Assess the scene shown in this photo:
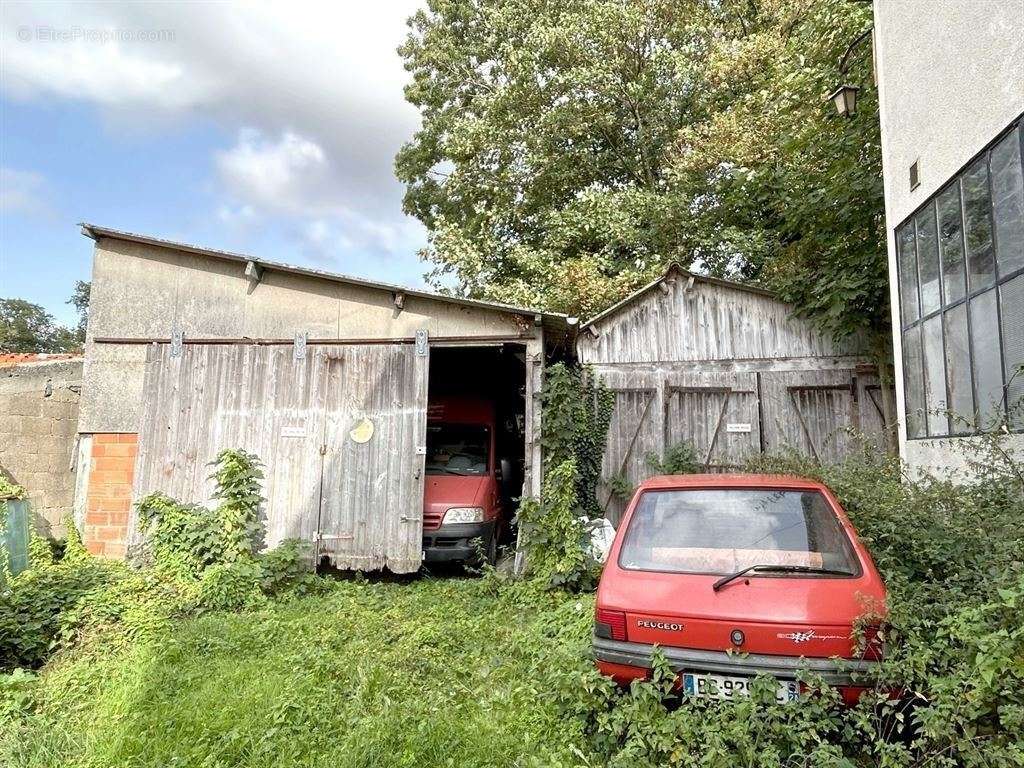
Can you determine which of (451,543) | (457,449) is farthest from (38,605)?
(457,449)

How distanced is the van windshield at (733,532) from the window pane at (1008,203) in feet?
10.4

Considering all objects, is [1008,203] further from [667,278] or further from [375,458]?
[375,458]

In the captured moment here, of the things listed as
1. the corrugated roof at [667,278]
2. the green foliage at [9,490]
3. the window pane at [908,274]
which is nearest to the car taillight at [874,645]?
the window pane at [908,274]

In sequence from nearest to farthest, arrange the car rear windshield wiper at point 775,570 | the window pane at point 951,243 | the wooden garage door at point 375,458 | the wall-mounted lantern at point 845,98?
the car rear windshield wiper at point 775,570
the window pane at point 951,243
the wooden garage door at point 375,458
the wall-mounted lantern at point 845,98

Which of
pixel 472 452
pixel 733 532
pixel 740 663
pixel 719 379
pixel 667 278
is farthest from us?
pixel 667 278

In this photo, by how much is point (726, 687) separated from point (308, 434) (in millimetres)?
5909

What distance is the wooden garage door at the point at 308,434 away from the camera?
7.11 metres

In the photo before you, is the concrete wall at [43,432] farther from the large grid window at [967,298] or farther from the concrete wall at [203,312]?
the large grid window at [967,298]

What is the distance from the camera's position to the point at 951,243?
5.84 metres

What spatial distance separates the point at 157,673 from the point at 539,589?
11.6 ft

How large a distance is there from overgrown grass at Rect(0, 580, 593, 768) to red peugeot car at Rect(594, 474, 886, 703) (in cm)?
62

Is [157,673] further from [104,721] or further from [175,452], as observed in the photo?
[175,452]

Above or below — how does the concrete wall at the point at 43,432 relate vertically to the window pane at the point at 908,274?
below

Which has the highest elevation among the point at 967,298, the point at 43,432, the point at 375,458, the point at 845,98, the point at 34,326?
the point at 34,326
